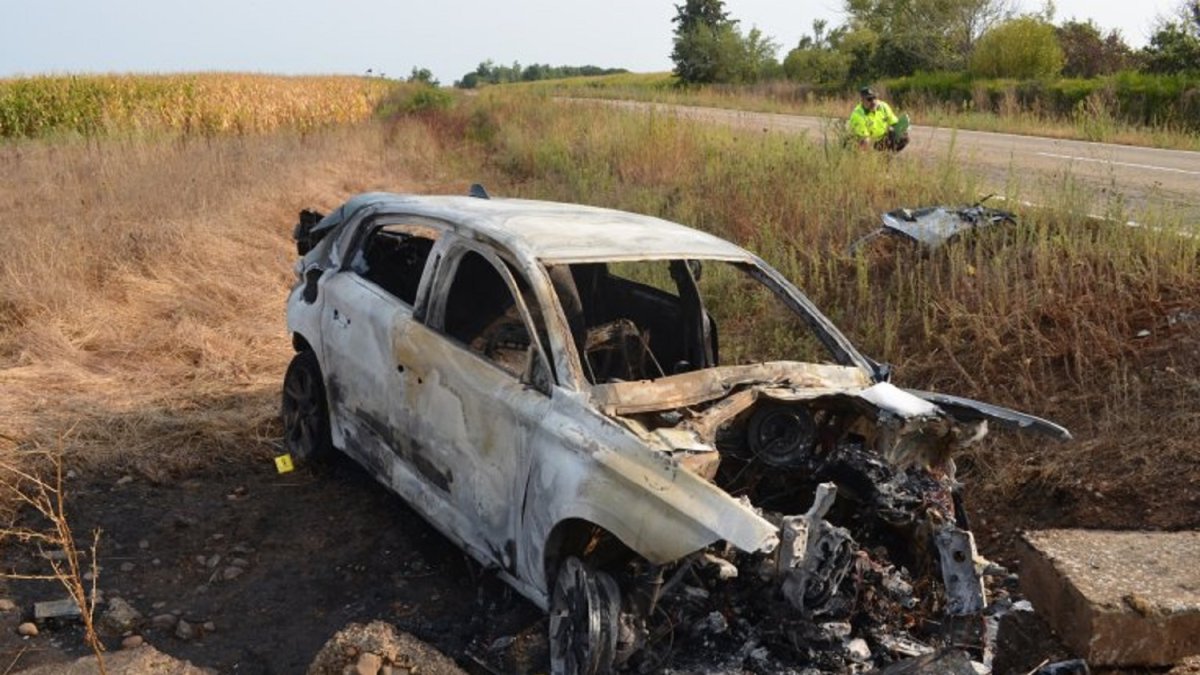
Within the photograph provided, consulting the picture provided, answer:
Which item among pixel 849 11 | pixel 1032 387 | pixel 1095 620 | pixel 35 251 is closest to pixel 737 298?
pixel 1032 387

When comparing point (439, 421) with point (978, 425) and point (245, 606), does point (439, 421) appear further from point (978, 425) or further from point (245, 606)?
point (978, 425)

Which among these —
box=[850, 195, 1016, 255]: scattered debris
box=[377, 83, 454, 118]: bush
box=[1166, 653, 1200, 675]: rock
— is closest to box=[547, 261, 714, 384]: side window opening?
box=[1166, 653, 1200, 675]: rock

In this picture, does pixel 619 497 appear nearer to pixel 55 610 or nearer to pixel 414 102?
pixel 55 610

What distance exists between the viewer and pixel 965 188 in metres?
9.40

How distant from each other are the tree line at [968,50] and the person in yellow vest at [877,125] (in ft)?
54.0

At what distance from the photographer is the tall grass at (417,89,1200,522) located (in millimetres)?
5812

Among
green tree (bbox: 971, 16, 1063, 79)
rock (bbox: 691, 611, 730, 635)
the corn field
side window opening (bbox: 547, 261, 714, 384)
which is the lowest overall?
rock (bbox: 691, 611, 730, 635)

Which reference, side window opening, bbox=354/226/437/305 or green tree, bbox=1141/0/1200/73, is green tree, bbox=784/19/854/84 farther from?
side window opening, bbox=354/226/437/305

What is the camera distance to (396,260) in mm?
5945

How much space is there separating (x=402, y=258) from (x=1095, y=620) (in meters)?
3.96

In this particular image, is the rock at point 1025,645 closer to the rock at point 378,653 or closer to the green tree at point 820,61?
the rock at point 378,653

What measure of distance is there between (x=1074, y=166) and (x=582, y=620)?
1210cm

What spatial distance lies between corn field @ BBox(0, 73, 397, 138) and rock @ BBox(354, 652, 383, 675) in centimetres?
1639

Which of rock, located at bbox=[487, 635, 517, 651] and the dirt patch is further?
the dirt patch
